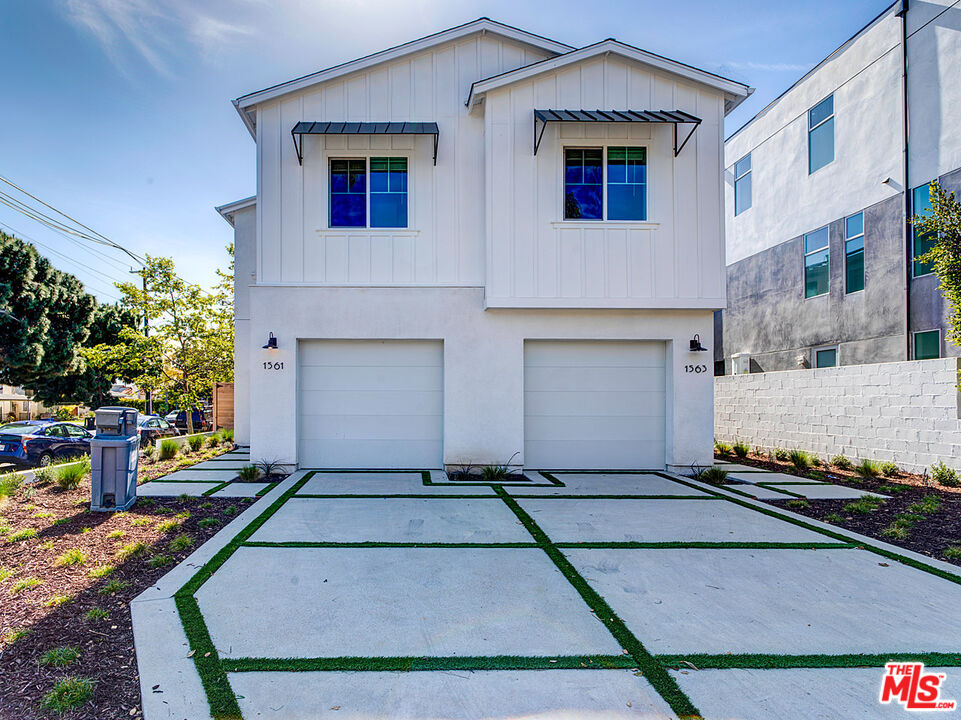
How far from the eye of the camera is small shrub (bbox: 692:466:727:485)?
336 inches

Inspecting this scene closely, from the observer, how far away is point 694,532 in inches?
220

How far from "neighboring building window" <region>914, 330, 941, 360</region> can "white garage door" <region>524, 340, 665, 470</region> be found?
17.8 ft

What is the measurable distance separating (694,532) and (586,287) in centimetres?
454

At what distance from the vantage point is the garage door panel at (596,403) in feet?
30.6

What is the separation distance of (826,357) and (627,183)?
24.7 feet

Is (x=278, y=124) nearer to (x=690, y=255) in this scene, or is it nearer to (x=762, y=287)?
(x=690, y=255)

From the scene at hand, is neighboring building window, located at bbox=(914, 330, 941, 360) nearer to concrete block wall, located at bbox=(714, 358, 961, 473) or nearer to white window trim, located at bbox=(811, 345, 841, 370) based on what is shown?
concrete block wall, located at bbox=(714, 358, 961, 473)

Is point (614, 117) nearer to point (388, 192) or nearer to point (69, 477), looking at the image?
point (388, 192)

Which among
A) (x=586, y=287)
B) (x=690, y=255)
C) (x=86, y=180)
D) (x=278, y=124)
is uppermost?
(x=86, y=180)

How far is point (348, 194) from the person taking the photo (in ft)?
30.0

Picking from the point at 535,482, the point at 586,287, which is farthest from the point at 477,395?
the point at 586,287

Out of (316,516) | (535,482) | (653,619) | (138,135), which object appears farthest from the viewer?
(138,135)

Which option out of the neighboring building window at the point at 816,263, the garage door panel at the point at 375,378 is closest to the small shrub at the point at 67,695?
the garage door panel at the point at 375,378

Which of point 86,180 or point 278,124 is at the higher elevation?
point 86,180
